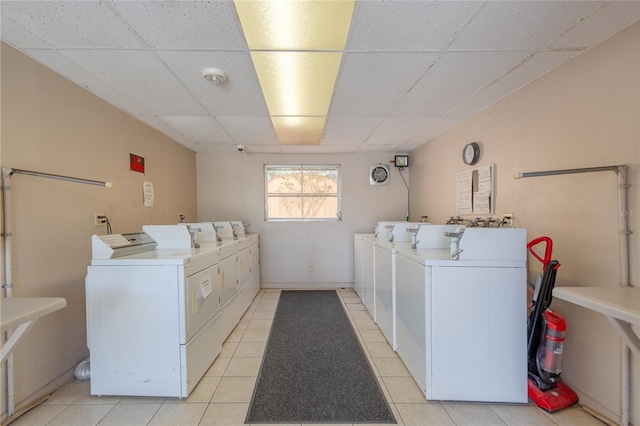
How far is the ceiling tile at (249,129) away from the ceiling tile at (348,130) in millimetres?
682

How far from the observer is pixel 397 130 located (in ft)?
9.66

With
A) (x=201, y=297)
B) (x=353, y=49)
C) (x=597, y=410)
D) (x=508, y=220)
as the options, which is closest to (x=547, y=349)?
(x=597, y=410)

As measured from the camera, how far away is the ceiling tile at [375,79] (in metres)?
1.59

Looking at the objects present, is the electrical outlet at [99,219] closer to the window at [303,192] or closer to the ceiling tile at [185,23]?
the ceiling tile at [185,23]

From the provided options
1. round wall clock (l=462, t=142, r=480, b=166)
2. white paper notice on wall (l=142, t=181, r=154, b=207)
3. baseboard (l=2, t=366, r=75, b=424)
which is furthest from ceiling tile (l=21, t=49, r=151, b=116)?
round wall clock (l=462, t=142, r=480, b=166)

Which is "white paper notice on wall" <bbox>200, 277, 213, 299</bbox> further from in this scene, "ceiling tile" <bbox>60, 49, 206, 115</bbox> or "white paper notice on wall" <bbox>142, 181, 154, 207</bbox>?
"ceiling tile" <bbox>60, 49, 206, 115</bbox>

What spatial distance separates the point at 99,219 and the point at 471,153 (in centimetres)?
348

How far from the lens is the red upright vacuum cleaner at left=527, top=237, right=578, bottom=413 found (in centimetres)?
148

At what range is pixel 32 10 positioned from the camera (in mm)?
1201

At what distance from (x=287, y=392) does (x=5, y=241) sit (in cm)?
196

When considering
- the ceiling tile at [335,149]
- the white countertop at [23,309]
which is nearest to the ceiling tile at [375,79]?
the ceiling tile at [335,149]

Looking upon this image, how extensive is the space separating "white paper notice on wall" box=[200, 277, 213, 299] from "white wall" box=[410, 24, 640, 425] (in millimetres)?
2500

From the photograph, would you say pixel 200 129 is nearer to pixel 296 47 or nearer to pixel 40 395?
pixel 296 47

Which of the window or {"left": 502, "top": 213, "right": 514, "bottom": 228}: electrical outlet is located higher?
the window
